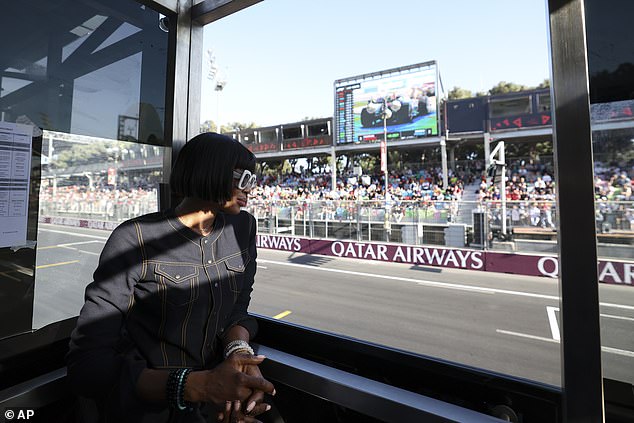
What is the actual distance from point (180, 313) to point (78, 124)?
114 centimetres

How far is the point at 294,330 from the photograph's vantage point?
1.51 metres

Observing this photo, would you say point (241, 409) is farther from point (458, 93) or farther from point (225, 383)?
point (458, 93)

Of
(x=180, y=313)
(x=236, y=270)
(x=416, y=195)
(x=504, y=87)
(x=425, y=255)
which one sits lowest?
(x=425, y=255)

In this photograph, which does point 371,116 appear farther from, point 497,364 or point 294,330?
point 294,330

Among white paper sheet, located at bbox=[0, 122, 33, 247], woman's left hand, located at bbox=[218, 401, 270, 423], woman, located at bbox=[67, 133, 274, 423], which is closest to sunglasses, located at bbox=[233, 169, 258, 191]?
woman, located at bbox=[67, 133, 274, 423]

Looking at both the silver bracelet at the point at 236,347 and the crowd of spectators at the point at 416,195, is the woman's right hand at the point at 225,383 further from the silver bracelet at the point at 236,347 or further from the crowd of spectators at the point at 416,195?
the crowd of spectators at the point at 416,195

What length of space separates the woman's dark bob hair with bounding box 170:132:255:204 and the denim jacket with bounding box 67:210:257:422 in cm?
13

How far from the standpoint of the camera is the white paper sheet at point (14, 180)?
48.5 inches

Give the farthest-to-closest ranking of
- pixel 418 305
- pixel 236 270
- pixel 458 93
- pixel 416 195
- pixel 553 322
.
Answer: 1. pixel 458 93
2. pixel 416 195
3. pixel 418 305
4. pixel 553 322
5. pixel 236 270

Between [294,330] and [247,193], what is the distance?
2.45 feet

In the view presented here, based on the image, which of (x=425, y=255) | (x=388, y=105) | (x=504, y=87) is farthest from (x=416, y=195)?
(x=504, y=87)

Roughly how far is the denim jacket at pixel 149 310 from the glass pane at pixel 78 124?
27.8 inches

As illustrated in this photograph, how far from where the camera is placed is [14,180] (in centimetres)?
127

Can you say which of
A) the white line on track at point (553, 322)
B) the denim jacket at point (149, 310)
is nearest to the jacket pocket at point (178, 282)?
the denim jacket at point (149, 310)
